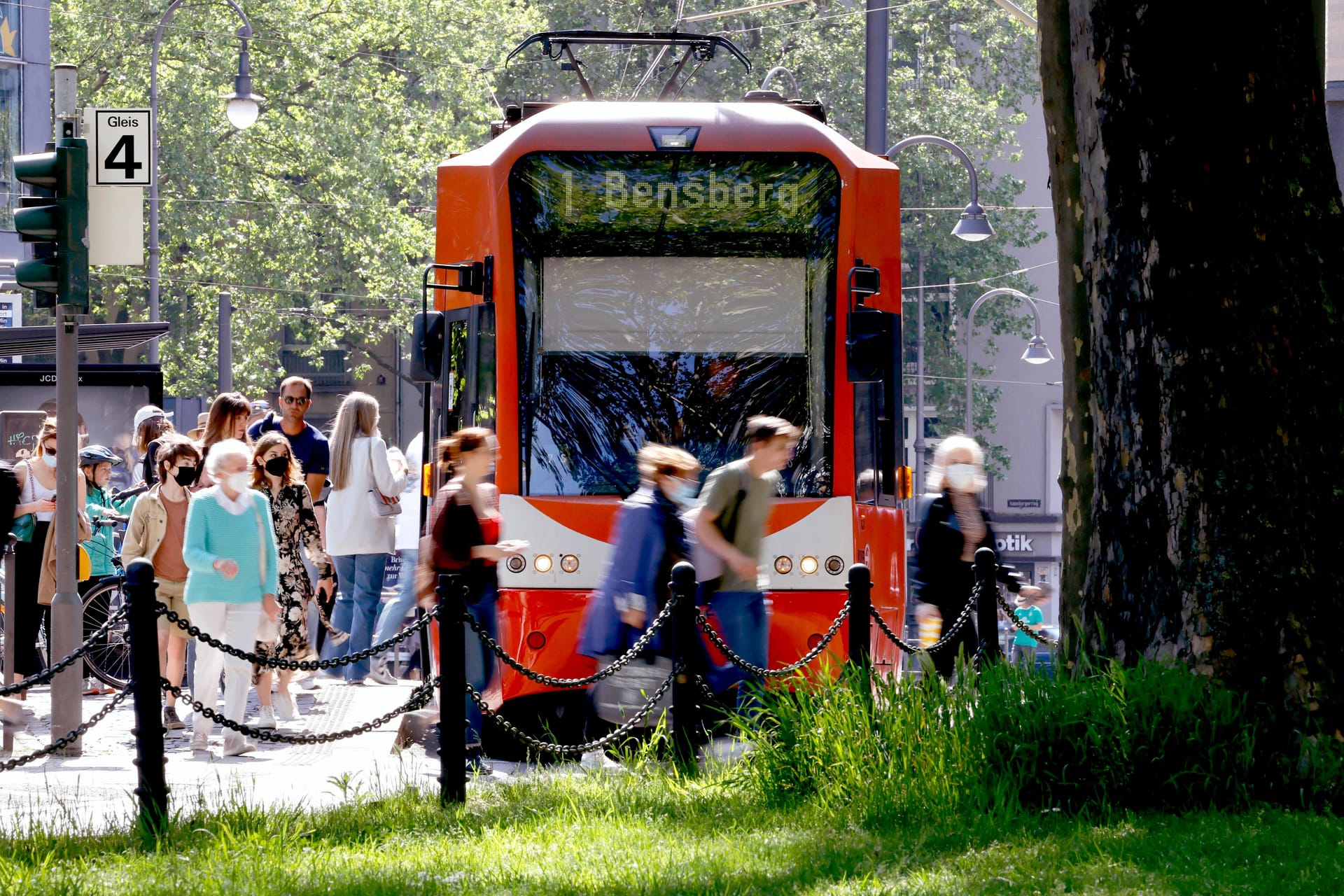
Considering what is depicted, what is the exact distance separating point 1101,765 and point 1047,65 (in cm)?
316

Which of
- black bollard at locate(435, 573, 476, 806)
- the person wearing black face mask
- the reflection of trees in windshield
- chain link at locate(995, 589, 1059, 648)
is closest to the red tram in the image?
the reflection of trees in windshield

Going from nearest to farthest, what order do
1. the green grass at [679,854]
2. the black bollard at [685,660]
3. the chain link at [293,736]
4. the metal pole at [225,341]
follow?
the green grass at [679,854] → the chain link at [293,736] → the black bollard at [685,660] → the metal pole at [225,341]

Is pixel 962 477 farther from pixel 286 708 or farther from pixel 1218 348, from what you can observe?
pixel 286 708

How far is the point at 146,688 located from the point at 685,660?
98.0 inches

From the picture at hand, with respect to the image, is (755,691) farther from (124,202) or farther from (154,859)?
(124,202)

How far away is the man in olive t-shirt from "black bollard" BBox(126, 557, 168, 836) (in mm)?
3040

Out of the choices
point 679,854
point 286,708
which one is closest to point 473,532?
point 286,708

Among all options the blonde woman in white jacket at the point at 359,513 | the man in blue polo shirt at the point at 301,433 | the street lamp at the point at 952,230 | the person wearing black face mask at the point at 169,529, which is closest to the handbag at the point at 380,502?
the blonde woman in white jacket at the point at 359,513

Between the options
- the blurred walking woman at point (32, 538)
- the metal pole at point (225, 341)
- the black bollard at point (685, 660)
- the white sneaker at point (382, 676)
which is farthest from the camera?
the metal pole at point (225, 341)

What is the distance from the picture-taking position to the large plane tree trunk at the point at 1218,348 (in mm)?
7227

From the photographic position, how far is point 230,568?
30.7 ft

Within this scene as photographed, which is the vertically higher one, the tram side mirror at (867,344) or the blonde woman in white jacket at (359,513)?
the tram side mirror at (867,344)

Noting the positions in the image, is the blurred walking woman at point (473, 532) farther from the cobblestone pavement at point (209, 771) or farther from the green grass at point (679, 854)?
the green grass at point (679, 854)

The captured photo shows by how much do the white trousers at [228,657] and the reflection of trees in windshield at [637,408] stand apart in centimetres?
177
